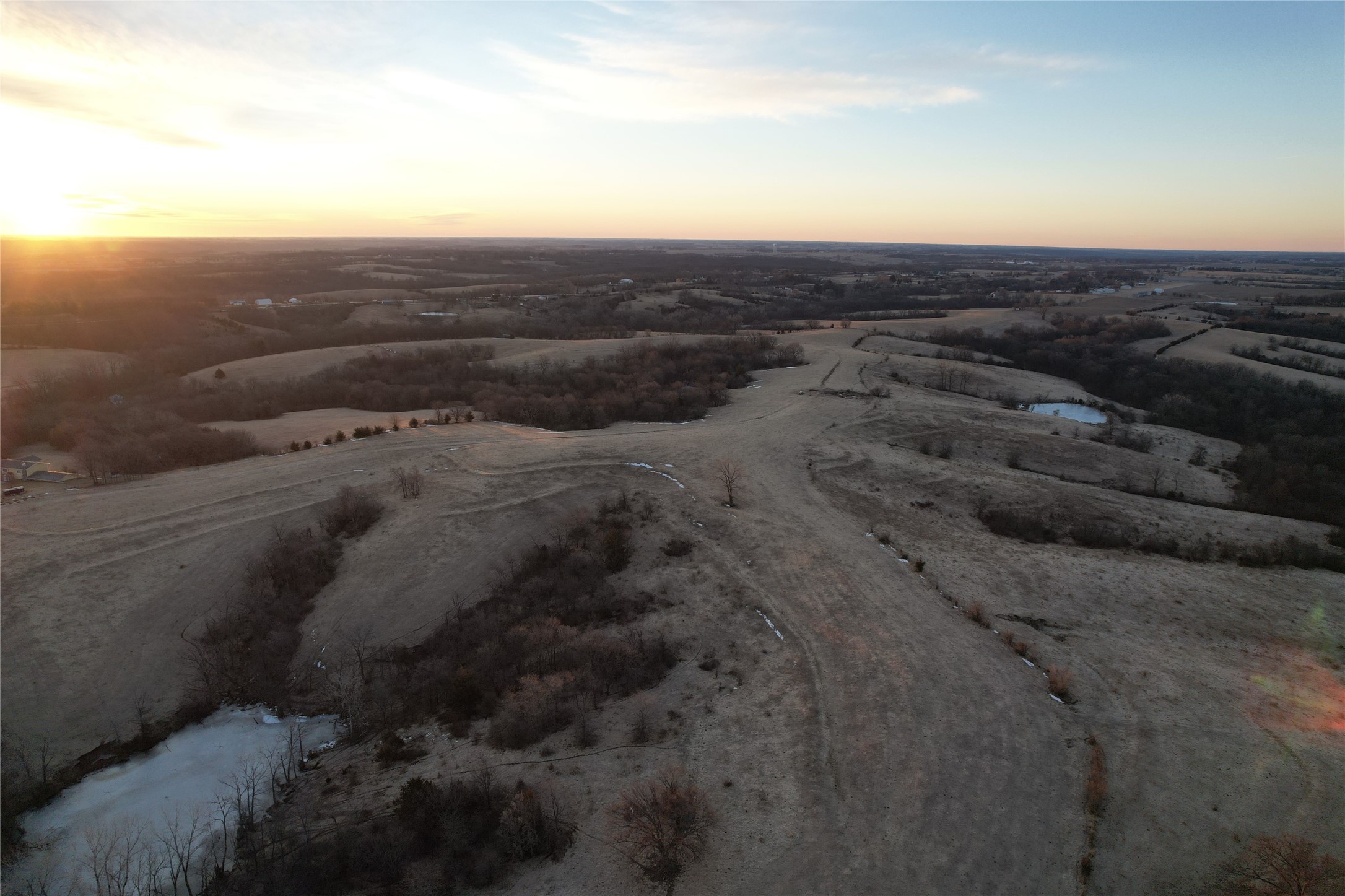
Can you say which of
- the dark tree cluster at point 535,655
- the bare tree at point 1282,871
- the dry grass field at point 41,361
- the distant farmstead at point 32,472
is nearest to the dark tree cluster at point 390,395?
the distant farmstead at point 32,472

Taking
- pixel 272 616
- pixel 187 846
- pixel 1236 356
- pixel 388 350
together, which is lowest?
pixel 187 846

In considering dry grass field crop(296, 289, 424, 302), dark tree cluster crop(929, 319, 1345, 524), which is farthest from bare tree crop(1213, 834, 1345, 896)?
dry grass field crop(296, 289, 424, 302)

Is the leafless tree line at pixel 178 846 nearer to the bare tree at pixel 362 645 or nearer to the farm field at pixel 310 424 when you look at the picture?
the bare tree at pixel 362 645

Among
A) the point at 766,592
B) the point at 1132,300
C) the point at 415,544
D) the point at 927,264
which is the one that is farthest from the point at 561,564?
the point at 927,264

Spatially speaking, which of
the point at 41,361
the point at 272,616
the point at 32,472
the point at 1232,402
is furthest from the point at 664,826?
the point at 41,361

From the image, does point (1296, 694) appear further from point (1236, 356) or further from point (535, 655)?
point (1236, 356)

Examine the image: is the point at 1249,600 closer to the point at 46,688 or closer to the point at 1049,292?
the point at 46,688

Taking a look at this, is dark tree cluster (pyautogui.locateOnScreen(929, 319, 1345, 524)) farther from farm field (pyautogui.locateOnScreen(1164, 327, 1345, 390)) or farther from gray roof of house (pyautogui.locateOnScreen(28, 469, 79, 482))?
gray roof of house (pyautogui.locateOnScreen(28, 469, 79, 482))
